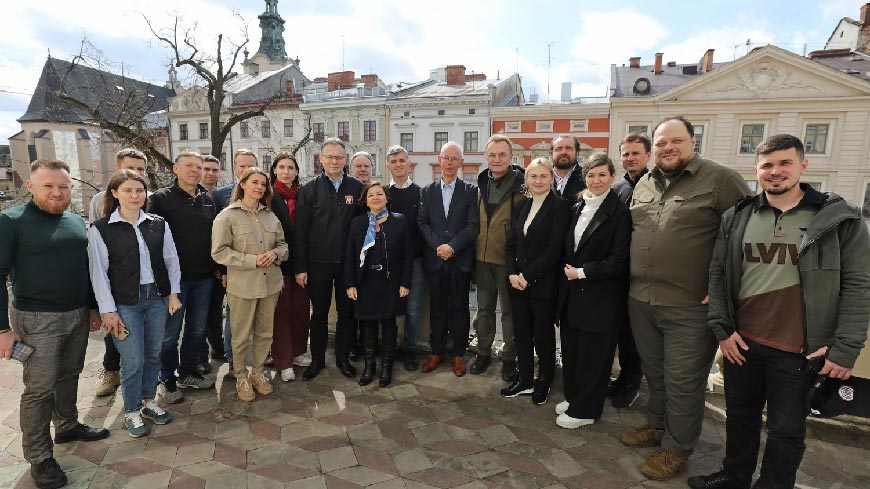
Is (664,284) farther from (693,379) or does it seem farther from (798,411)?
(798,411)

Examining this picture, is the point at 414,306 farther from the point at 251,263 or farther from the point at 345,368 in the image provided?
the point at 251,263

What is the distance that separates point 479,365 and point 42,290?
3.30 metres

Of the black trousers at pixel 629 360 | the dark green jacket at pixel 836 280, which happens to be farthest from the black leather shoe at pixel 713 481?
the black trousers at pixel 629 360

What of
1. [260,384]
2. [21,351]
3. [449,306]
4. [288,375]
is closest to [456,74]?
[449,306]

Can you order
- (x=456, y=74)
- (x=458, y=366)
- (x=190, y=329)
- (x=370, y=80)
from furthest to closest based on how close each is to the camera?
1. (x=370, y=80)
2. (x=456, y=74)
3. (x=458, y=366)
4. (x=190, y=329)

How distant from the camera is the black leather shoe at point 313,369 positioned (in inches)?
158

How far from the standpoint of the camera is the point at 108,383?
12.2ft

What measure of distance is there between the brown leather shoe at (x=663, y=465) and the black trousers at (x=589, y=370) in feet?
1.71

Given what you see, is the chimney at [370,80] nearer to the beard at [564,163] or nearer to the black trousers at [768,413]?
the beard at [564,163]

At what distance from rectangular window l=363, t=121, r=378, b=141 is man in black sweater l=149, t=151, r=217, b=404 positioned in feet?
78.1

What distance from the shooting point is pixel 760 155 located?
2336mm

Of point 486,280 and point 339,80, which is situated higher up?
point 339,80

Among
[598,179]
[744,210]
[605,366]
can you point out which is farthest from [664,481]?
[598,179]

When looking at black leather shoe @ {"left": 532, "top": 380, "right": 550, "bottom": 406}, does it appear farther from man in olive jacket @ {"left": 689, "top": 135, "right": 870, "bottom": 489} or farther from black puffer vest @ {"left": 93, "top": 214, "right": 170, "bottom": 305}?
black puffer vest @ {"left": 93, "top": 214, "right": 170, "bottom": 305}
